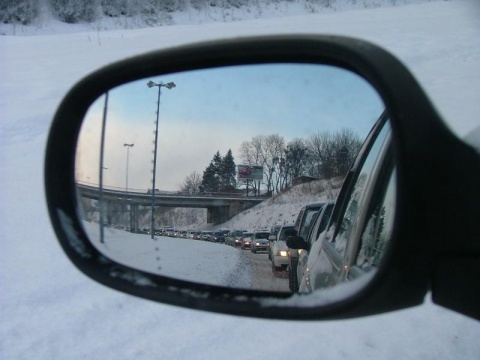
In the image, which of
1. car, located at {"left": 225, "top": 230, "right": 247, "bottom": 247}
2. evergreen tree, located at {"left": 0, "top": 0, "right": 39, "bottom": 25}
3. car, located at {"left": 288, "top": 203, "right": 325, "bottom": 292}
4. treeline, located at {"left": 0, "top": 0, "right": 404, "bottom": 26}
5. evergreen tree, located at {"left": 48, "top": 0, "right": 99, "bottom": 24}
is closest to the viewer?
car, located at {"left": 225, "top": 230, "right": 247, "bottom": 247}

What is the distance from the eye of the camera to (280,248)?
3025 millimetres

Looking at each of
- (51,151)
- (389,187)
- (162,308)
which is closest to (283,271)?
(389,187)

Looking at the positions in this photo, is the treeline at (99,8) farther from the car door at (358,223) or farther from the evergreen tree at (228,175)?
the evergreen tree at (228,175)

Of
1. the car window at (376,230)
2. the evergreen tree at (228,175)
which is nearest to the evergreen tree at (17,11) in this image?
the evergreen tree at (228,175)

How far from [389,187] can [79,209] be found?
1.17 meters

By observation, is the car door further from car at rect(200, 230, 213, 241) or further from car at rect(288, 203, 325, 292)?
car at rect(200, 230, 213, 241)

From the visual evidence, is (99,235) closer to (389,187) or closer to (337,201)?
(389,187)

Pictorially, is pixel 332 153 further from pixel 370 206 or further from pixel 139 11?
pixel 139 11

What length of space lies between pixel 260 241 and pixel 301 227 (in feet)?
1.32

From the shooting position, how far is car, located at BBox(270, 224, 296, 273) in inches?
109

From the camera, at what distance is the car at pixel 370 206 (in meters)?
1.22

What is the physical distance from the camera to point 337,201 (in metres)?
2.90

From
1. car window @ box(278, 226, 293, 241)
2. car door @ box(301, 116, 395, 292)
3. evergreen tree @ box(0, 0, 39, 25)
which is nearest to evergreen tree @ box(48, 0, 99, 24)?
evergreen tree @ box(0, 0, 39, 25)

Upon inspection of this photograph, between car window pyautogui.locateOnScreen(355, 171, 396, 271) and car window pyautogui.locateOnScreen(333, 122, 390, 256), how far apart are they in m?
0.18
